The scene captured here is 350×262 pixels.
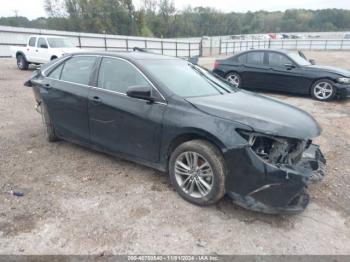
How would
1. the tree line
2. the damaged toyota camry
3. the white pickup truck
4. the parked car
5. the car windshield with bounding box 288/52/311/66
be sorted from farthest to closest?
the tree line < the white pickup truck < the car windshield with bounding box 288/52/311/66 < the parked car < the damaged toyota camry

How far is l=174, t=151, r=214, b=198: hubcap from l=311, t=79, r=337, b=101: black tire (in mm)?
6771

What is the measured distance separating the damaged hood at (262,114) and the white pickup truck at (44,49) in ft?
35.5

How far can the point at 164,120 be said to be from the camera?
132 inches

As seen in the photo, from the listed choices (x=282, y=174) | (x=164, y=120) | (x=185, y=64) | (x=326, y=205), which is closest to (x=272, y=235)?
(x=282, y=174)

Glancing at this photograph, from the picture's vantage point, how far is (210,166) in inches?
122

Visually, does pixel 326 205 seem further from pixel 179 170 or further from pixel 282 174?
pixel 179 170

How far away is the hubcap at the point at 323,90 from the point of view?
8.41m

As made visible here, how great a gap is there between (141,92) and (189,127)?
72cm

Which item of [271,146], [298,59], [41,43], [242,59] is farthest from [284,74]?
[41,43]

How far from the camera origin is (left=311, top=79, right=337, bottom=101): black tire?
8352mm

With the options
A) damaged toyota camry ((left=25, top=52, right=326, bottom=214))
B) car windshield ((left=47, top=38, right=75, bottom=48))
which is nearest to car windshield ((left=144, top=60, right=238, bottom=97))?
damaged toyota camry ((left=25, top=52, right=326, bottom=214))

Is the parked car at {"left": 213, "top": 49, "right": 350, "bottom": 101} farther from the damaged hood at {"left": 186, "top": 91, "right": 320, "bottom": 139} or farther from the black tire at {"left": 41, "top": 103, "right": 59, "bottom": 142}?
the black tire at {"left": 41, "top": 103, "right": 59, "bottom": 142}

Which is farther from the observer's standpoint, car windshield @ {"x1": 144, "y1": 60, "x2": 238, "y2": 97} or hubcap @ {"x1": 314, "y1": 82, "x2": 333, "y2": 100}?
hubcap @ {"x1": 314, "y1": 82, "x2": 333, "y2": 100}

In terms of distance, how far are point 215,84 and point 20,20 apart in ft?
240
